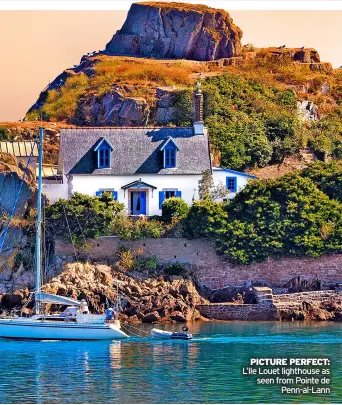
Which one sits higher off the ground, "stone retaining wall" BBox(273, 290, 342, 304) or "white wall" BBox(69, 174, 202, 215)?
"white wall" BBox(69, 174, 202, 215)

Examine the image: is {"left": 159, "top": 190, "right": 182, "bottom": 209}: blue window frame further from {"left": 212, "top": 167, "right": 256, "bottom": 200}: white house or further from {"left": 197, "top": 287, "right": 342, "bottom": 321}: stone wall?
{"left": 197, "top": 287, "right": 342, "bottom": 321}: stone wall

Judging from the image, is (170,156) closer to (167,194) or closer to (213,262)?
(167,194)

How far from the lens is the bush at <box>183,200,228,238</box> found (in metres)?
76.0

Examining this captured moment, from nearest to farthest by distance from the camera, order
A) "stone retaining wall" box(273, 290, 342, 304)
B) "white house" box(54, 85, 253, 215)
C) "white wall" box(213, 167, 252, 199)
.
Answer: "stone retaining wall" box(273, 290, 342, 304)
"white house" box(54, 85, 253, 215)
"white wall" box(213, 167, 252, 199)

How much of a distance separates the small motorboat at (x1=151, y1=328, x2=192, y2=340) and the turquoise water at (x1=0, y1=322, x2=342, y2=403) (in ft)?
1.55

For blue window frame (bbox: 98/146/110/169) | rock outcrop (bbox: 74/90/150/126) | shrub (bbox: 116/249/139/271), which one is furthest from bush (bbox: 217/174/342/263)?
rock outcrop (bbox: 74/90/150/126)

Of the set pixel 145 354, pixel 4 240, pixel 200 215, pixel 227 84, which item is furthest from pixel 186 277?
pixel 227 84

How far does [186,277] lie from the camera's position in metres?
75.4

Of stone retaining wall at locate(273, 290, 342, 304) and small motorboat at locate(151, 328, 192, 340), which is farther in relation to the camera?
stone retaining wall at locate(273, 290, 342, 304)

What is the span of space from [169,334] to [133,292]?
8343 mm

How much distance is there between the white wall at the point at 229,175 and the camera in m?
80.9

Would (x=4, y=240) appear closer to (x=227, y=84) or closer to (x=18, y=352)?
(x=18, y=352)

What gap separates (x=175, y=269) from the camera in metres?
75.6

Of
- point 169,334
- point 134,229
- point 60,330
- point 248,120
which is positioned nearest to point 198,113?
→ point 248,120
